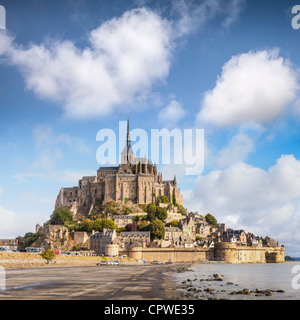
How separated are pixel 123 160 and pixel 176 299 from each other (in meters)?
112

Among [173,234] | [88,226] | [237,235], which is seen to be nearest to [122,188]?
[88,226]

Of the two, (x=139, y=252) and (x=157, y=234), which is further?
(x=157, y=234)

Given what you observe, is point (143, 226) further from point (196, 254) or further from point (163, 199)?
point (163, 199)

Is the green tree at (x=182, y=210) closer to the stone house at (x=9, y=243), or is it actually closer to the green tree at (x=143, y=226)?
the green tree at (x=143, y=226)

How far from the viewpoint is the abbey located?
115m

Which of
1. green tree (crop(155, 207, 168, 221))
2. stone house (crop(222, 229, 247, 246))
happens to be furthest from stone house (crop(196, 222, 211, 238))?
green tree (crop(155, 207, 168, 221))

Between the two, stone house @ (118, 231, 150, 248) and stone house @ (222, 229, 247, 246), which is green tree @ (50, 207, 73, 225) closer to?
stone house @ (118, 231, 150, 248)

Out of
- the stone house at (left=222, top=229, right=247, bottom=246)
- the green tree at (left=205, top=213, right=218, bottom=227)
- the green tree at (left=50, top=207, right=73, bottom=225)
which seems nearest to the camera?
the green tree at (left=50, top=207, right=73, bottom=225)

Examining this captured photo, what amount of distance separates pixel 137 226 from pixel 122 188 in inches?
882
